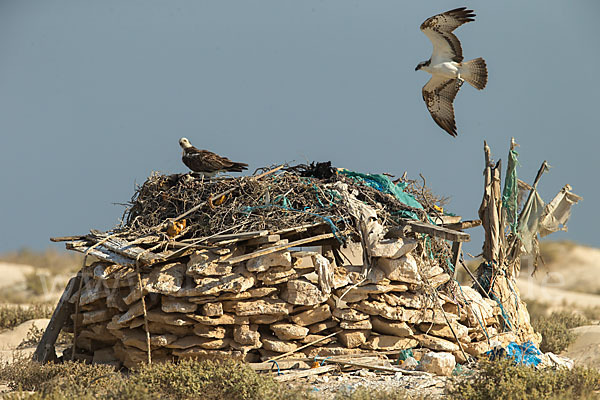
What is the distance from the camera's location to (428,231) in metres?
7.48

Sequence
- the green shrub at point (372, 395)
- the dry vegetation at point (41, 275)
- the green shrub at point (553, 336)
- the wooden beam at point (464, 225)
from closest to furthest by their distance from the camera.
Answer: the green shrub at point (372, 395), the wooden beam at point (464, 225), the green shrub at point (553, 336), the dry vegetation at point (41, 275)

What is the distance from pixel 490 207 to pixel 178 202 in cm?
442

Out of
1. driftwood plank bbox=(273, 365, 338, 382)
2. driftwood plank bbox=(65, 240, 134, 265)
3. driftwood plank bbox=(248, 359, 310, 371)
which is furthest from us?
driftwood plank bbox=(65, 240, 134, 265)

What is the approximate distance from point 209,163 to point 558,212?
17.5 ft

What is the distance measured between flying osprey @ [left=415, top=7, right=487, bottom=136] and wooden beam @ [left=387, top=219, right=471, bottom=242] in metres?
2.26

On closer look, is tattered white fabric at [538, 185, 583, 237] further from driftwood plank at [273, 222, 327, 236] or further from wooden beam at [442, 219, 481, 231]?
driftwood plank at [273, 222, 327, 236]

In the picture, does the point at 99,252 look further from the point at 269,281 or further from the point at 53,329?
the point at 269,281

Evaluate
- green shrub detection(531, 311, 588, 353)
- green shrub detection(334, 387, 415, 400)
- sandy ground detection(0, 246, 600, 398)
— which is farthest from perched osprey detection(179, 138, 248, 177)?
green shrub detection(531, 311, 588, 353)

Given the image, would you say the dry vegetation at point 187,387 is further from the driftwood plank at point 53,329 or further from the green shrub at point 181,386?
the driftwood plank at point 53,329

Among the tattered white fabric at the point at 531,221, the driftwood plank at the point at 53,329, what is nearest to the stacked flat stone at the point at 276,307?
the driftwood plank at the point at 53,329

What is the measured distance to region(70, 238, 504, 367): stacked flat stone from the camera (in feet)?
24.0

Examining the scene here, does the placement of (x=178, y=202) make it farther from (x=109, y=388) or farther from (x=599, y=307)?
(x=599, y=307)

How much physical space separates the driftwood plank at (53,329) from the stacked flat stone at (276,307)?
91cm

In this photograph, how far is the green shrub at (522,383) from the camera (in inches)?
221
